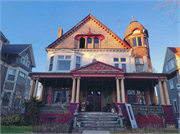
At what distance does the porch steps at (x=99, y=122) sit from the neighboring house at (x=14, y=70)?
9.96m

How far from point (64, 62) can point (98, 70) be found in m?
4.90

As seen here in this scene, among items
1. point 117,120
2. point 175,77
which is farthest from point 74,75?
point 175,77

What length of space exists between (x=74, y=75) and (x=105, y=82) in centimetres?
439

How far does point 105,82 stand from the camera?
14.9 metres

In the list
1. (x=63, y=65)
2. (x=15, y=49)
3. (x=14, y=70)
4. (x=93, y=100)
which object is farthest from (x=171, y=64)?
(x=15, y=49)

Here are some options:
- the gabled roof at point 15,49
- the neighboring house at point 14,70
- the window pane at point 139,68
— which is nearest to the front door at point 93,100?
the window pane at point 139,68

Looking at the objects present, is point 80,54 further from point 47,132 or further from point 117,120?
point 47,132

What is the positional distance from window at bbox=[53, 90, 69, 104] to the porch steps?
4633 mm

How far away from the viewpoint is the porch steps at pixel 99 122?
881cm

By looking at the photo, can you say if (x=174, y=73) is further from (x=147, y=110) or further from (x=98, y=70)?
(x=98, y=70)

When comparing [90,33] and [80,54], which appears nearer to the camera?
[80,54]

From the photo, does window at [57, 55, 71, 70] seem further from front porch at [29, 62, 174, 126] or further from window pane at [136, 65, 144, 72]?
window pane at [136, 65, 144, 72]

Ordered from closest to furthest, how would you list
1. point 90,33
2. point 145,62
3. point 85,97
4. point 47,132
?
1. point 47,132
2. point 85,97
3. point 145,62
4. point 90,33

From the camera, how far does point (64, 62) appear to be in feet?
50.2
